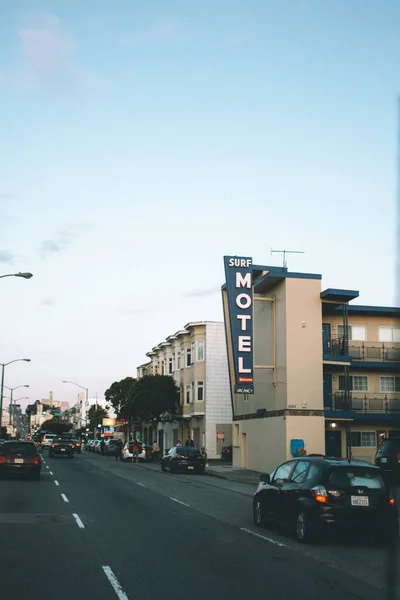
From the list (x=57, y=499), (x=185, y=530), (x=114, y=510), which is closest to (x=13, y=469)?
(x=57, y=499)

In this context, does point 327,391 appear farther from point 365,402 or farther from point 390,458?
point 390,458

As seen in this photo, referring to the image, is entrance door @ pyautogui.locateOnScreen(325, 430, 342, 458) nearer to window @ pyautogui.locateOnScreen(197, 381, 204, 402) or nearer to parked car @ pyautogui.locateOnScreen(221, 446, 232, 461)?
parked car @ pyautogui.locateOnScreen(221, 446, 232, 461)

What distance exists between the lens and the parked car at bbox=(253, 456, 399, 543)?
12.7 metres

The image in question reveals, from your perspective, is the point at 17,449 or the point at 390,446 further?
the point at 17,449

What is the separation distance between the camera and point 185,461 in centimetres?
3866

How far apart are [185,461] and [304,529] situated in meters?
26.1

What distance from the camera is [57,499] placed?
21172 millimetres

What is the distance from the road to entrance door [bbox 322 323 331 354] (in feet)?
69.4

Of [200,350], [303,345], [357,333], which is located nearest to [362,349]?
[357,333]

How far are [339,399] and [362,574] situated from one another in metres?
29.4

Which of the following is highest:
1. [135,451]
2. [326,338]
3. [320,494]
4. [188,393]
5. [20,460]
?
[326,338]

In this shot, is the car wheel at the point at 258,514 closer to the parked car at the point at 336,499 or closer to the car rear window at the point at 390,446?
the parked car at the point at 336,499

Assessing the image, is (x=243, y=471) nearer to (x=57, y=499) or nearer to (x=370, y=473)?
(x=57, y=499)

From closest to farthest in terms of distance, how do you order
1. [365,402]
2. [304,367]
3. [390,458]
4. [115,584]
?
[115,584] → [390,458] → [304,367] → [365,402]
